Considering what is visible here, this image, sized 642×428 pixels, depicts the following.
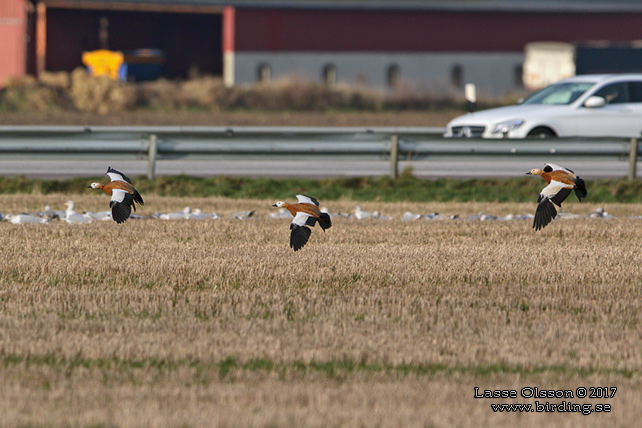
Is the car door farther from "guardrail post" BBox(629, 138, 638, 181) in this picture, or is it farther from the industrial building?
the industrial building

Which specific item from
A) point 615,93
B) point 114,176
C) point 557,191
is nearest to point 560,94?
point 615,93

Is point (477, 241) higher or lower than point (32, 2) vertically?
lower

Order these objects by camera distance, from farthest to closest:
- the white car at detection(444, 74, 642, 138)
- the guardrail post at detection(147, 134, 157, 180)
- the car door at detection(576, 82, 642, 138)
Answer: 1. the car door at detection(576, 82, 642, 138)
2. the white car at detection(444, 74, 642, 138)
3. the guardrail post at detection(147, 134, 157, 180)

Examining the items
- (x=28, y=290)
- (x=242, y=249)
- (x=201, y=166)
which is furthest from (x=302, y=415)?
(x=201, y=166)

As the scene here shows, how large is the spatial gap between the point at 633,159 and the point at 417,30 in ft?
104

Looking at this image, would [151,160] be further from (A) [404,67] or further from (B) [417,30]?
(B) [417,30]

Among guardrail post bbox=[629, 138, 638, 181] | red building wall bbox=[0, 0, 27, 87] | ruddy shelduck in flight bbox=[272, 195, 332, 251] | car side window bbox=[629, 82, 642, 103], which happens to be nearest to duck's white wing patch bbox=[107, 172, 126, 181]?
ruddy shelduck in flight bbox=[272, 195, 332, 251]

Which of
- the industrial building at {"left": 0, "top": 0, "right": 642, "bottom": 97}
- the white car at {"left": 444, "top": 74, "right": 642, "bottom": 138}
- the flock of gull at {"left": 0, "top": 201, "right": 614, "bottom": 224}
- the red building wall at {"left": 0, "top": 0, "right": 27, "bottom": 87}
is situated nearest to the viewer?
the flock of gull at {"left": 0, "top": 201, "right": 614, "bottom": 224}

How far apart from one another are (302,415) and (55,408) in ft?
3.80

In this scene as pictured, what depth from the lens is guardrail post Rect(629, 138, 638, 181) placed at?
15.6m

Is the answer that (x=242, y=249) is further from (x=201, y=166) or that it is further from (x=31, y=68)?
(x=31, y=68)

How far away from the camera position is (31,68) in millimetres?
42625

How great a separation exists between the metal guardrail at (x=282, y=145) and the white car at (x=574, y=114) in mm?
1000

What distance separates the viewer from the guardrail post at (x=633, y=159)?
613 inches
